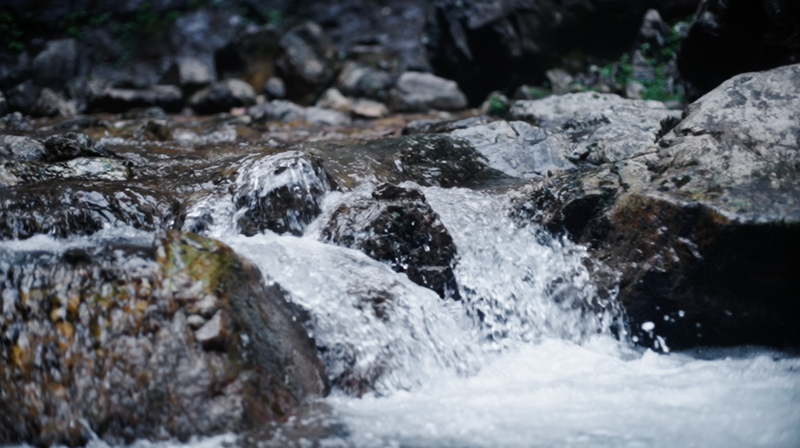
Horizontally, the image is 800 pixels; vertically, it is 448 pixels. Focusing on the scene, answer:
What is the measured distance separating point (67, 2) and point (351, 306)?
38.6ft

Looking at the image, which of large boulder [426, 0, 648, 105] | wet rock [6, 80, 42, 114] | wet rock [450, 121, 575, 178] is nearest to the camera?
wet rock [450, 121, 575, 178]

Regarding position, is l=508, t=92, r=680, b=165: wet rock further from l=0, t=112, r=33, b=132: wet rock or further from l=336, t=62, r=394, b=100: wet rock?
l=0, t=112, r=33, b=132: wet rock

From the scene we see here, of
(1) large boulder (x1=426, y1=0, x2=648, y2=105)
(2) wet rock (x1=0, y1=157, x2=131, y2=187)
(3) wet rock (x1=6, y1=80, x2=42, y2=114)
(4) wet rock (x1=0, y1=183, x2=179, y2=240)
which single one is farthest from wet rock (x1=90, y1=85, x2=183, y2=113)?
(4) wet rock (x1=0, y1=183, x2=179, y2=240)

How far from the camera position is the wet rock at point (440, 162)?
4.27 metres

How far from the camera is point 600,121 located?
15.7ft

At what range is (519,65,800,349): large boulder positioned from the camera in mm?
2945

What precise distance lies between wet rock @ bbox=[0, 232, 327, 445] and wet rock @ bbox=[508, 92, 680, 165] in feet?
9.36

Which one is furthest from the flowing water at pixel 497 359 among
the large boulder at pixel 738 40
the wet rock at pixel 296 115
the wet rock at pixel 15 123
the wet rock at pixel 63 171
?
the wet rock at pixel 15 123

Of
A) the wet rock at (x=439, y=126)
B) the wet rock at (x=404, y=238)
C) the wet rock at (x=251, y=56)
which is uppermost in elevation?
the wet rock at (x=251, y=56)

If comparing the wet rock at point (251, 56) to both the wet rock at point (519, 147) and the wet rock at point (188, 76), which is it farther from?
the wet rock at point (519, 147)

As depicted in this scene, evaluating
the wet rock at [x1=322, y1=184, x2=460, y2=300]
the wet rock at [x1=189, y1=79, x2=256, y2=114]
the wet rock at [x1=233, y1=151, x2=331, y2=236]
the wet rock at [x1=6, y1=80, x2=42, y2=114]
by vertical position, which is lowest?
the wet rock at [x1=322, y1=184, x2=460, y2=300]

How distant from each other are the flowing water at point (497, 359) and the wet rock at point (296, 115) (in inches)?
153

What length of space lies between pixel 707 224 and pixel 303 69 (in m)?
7.31

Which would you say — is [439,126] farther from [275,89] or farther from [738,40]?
[275,89]
